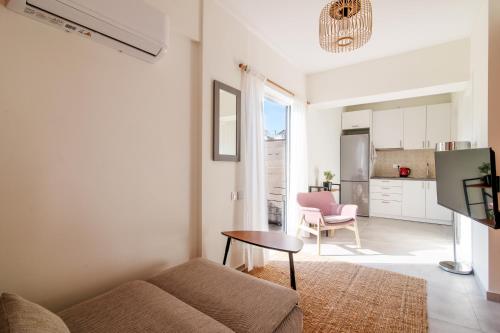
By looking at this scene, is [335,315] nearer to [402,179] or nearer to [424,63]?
[424,63]

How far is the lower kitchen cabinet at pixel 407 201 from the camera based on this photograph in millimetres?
4891

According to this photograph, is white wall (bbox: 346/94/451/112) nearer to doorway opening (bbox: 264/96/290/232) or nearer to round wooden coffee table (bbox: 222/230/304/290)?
doorway opening (bbox: 264/96/290/232)

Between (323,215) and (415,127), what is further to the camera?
(415,127)

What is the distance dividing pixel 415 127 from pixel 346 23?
14.2 feet

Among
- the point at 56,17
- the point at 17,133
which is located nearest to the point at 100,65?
the point at 56,17

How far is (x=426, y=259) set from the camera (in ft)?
10.2

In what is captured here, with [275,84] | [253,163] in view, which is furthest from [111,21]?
[275,84]

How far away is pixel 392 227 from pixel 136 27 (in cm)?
513

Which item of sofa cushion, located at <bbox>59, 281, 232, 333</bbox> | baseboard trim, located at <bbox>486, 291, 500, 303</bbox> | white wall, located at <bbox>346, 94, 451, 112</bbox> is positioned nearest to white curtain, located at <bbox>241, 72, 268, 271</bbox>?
sofa cushion, located at <bbox>59, 281, 232, 333</bbox>

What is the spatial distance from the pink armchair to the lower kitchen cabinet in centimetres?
217

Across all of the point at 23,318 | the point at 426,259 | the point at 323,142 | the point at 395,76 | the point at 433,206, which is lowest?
the point at 426,259

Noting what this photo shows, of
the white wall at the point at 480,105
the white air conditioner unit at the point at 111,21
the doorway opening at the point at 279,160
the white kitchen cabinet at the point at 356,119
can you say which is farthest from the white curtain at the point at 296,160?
the white air conditioner unit at the point at 111,21

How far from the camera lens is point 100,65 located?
5.12ft

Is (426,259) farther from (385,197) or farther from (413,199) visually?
(385,197)
